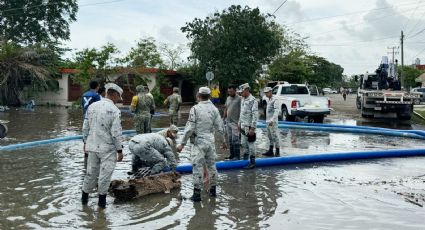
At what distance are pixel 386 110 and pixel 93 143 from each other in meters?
21.0

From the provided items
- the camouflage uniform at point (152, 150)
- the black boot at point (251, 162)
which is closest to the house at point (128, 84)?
the black boot at point (251, 162)

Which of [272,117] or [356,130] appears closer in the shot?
[272,117]

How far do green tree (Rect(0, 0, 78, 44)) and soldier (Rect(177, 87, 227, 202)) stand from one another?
46.6 metres

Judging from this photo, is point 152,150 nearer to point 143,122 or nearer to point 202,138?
→ point 202,138

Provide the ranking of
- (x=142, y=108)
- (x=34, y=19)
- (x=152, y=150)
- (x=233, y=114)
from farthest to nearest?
(x=34, y=19), (x=142, y=108), (x=233, y=114), (x=152, y=150)

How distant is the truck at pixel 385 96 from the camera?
2392 cm

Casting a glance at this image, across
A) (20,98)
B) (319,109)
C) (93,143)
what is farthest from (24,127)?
(20,98)

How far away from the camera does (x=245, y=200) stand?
7.62 metres

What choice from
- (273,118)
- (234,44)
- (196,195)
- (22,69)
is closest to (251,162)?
(273,118)

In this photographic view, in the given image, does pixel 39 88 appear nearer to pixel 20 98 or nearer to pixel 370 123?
pixel 20 98

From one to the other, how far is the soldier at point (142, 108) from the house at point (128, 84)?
19.4 meters

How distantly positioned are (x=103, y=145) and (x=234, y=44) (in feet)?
85.3

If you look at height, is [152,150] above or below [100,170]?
above

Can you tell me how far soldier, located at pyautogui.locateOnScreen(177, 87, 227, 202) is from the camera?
7.61 meters
